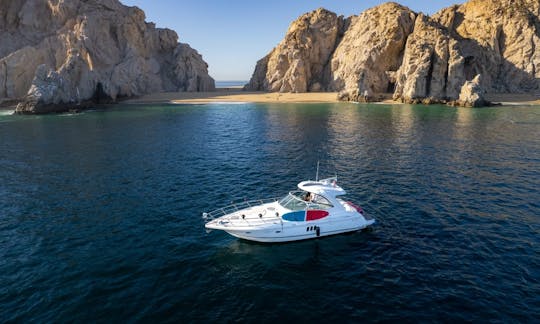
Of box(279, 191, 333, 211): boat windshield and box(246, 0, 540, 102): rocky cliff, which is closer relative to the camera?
box(279, 191, 333, 211): boat windshield

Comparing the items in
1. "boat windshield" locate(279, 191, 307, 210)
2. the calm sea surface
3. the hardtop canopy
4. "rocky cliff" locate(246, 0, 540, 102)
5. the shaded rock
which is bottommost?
the calm sea surface

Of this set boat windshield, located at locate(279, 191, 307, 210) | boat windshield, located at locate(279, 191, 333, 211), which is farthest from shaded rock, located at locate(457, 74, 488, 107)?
boat windshield, located at locate(279, 191, 307, 210)

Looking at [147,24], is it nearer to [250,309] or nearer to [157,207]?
[157,207]

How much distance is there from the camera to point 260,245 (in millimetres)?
22938

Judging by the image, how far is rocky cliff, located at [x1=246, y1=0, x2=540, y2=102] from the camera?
330 feet

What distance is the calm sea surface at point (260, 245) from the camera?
54.4 feet

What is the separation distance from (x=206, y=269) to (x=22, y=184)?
26742 millimetres

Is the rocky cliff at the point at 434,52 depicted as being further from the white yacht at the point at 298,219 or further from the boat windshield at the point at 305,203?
the boat windshield at the point at 305,203

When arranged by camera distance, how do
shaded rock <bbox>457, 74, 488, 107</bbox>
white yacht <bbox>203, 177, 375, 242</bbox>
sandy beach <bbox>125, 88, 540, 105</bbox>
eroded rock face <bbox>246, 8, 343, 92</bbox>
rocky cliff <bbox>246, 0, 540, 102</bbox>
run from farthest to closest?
1. eroded rock face <bbox>246, 8, 343, 92</bbox>
2. sandy beach <bbox>125, 88, 540, 105</bbox>
3. rocky cliff <bbox>246, 0, 540, 102</bbox>
4. shaded rock <bbox>457, 74, 488, 107</bbox>
5. white yacht <bbox>203, 177, 375, 242</bbox>

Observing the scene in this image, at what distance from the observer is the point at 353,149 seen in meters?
48.7

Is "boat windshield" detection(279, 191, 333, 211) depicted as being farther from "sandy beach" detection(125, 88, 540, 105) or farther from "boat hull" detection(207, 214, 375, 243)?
"sandy beach" detection(125, 88, 540, 105)

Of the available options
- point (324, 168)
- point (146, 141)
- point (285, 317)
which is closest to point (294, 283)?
point (285, 317)

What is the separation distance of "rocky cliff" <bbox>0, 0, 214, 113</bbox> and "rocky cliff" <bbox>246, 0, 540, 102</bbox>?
175 ft

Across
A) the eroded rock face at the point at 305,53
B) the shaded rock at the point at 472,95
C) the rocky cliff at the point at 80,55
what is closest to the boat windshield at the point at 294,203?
the shaded rock at the point at 472,95
